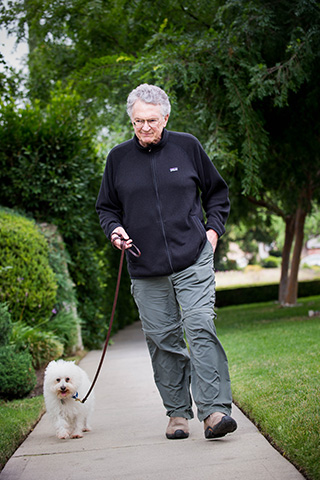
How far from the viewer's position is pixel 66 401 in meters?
4.49

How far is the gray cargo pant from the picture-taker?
3766 mm

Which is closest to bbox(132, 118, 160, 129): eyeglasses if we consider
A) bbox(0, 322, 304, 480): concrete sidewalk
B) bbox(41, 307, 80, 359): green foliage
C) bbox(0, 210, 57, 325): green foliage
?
bbox(0, 322, 304, 480): concrete sidewalk

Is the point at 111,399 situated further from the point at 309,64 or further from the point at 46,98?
the point at 46,98

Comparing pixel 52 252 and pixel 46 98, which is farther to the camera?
pixel 46 98

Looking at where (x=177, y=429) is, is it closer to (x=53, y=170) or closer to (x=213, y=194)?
(x=213, y=194)

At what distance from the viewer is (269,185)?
1318 cm

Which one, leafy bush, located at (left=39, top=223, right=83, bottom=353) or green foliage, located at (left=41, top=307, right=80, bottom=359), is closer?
green foliage, located at (left=41, top=307, right=80, bottom=359)

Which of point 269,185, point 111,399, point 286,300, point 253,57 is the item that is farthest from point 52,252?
point 286,300

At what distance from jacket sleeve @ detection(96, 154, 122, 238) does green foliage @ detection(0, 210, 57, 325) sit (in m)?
3.09

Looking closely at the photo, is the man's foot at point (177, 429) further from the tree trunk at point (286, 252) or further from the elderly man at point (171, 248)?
the tree trunk at point (286, 252)

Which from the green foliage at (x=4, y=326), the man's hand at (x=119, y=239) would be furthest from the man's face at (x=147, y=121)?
the green foliage at (x=4, y=326)

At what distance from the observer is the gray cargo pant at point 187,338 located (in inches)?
148

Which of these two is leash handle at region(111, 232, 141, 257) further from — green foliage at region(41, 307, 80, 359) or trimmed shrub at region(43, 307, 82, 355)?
trimmed shrub at region(43, 307, 82, 355)

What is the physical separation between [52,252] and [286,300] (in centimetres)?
900
